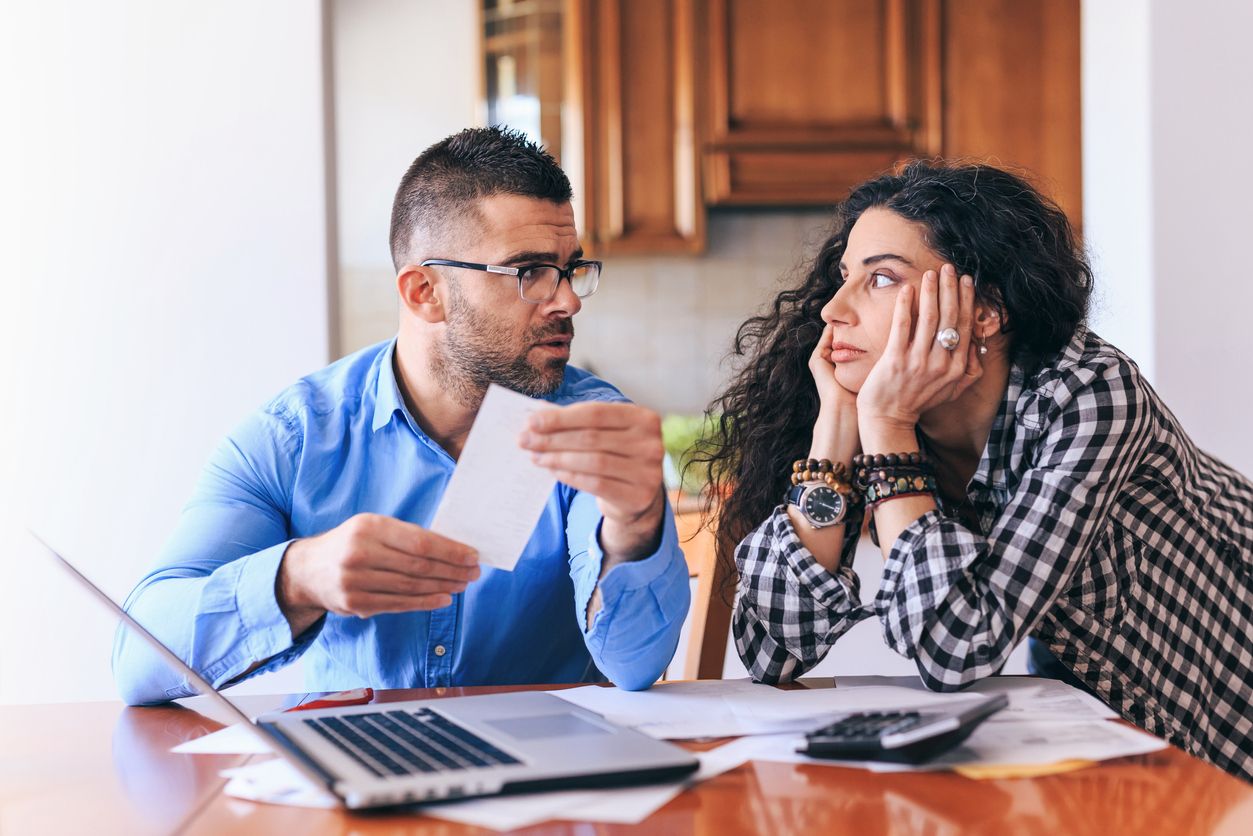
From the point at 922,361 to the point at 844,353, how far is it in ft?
0.43

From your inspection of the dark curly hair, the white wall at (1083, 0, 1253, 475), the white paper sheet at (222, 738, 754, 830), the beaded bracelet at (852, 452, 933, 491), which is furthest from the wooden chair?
the white wall at (1083, 0, 1253, 475)

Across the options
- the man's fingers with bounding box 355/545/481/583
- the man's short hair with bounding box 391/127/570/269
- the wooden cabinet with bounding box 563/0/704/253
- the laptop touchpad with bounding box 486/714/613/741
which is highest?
the wooden cabinet with bounding box 563/0/704/253

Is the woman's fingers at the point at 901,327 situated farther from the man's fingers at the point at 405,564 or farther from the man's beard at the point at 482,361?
the man's fingers at the point at 405,564

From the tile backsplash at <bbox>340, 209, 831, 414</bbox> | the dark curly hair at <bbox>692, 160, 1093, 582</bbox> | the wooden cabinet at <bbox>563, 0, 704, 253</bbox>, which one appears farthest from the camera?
the tile backsplash at <bbox>340, 209, 831, 414</bbox>

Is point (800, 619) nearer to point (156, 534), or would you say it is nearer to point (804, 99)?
point (156, 534)

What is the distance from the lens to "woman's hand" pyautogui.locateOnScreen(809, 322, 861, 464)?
1.35 m

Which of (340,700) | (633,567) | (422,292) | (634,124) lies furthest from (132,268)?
(634,124)

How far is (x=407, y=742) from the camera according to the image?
2.89 feet

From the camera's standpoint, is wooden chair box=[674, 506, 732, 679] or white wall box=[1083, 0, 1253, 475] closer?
wooden chair box=[674, 506, 732, 679]

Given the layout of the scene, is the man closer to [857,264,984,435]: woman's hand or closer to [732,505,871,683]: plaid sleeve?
[732,505,871,683]: plaid sleeve

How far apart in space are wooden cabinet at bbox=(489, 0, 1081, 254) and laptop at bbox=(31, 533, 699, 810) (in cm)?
288

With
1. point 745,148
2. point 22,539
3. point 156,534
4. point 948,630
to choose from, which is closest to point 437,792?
point 948,630

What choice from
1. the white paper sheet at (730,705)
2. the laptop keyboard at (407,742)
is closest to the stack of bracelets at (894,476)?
the white paper sheet at (730,705)

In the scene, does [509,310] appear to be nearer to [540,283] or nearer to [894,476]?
[540,283]
